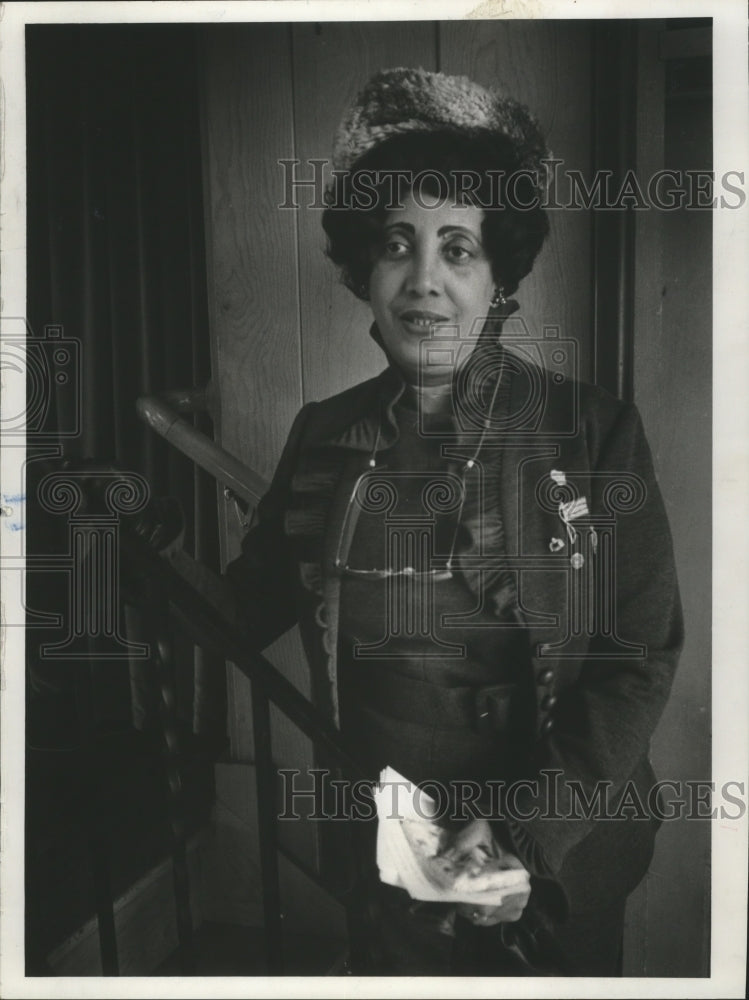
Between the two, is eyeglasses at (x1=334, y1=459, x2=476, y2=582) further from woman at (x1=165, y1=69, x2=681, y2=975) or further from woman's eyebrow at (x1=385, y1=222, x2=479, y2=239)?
woman's eyebrow at (x1=385, y1=222, x2=479, y2=239)

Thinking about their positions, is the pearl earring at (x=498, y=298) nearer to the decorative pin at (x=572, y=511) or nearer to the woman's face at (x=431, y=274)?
the woman's face at (x=431, y=274)

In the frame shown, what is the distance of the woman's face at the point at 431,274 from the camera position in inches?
38.6

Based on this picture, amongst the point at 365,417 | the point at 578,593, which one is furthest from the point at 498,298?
the point at 578,593

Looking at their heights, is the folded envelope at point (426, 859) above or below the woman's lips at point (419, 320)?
below

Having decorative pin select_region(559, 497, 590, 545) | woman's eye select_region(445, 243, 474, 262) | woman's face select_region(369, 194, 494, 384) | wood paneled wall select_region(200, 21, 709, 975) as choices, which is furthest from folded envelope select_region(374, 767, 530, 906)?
woman's eye select_region(445, 243, 474, 262)

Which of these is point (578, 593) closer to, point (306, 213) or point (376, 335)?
point (376, 335)

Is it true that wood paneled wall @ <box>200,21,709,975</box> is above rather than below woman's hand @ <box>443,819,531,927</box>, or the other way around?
above

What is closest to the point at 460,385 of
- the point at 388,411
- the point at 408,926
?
the point at 388,411

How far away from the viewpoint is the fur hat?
0.97 m

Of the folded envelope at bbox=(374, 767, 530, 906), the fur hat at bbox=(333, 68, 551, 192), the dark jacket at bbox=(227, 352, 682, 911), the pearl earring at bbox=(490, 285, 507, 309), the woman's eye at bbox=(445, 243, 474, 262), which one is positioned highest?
the fur hat at bbox=(333, 68, 551, 192)

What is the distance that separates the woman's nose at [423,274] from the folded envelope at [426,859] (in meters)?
0.58

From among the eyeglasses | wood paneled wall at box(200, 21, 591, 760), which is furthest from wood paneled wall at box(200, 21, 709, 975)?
the eyeglasses

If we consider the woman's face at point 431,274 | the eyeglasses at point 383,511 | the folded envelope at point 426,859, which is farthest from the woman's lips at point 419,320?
the folded envelope at point 426,859

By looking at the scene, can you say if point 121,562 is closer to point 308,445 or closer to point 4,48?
point 308,445
